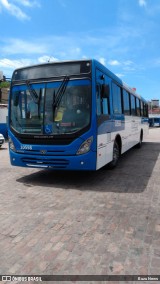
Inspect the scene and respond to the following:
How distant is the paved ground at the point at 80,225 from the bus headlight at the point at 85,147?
34.4 inches

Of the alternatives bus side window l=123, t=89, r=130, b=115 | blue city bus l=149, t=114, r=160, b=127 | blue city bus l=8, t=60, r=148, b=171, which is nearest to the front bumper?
blue city bus l=8, t=60, r=148, b=171

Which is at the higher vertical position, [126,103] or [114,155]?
[126,103]

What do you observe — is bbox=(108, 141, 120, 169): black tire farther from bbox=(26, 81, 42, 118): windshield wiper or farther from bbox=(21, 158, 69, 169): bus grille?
bbox=(26, 81, 42, 118): windshield wiper

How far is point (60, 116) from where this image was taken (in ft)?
22.7

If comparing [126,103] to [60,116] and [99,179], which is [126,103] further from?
[60,116]

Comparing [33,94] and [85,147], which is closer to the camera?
[85,147]

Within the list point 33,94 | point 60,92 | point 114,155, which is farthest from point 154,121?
point 60,92

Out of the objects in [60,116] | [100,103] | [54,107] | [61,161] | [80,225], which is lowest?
[80,225]

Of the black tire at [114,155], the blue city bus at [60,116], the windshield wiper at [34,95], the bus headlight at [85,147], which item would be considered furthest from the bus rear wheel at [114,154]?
the windshield wiper at [34,95]

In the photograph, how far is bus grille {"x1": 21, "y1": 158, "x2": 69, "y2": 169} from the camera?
22.8ft

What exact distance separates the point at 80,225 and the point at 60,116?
3.09m

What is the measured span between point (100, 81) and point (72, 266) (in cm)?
501

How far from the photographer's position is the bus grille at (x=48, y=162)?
22.8 ft

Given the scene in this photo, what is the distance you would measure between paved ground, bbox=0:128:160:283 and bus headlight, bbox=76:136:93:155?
87cm
